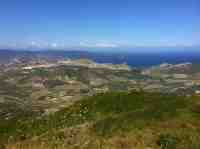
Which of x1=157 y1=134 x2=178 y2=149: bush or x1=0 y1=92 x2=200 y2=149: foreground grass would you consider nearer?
x1=157 y1=134 x2=178 y2=149: bush

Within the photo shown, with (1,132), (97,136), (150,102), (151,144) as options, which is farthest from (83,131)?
(1,132)

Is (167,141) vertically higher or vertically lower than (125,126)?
higher

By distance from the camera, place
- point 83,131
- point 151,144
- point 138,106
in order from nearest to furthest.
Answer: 1. point 151,144
2. point 83,131
3. point 138,106

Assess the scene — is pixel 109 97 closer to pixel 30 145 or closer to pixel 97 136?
pixel 97 136

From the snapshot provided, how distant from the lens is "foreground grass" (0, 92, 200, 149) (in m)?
17.2

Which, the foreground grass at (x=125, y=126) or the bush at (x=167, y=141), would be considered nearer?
the bush at (x=167, y=141)

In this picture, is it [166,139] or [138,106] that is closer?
[166,139]

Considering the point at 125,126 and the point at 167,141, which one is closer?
the point at 167,141

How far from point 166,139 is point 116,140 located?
9.59 feet

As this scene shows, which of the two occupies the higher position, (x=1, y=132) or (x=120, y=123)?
(x=120, y=123)

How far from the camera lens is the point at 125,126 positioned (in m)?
20.1

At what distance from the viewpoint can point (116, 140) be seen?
17188 millimetres

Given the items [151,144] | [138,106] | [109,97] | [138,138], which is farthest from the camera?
[109,97]

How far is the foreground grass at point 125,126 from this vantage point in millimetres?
17203
